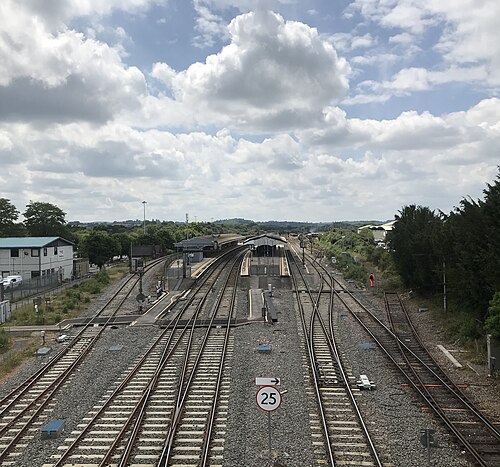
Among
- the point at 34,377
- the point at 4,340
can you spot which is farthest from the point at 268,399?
the point at 4,340

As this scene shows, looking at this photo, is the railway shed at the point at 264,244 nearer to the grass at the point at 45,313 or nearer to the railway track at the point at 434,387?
the grass at the point at 45,313

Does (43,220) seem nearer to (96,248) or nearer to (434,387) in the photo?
(96,248)

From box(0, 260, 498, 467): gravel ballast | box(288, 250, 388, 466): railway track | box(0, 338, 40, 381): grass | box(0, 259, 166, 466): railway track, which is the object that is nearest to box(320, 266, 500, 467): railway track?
box(0, 260, 498, 467): gravel ballast

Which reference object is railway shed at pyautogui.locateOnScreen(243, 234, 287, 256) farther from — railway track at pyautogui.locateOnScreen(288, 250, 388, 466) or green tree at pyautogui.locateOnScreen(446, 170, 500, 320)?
green tree at pyautogui.locateOnScreen(446, 170, 500, 320)

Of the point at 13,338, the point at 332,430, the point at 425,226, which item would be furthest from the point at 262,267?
the point at 332,430

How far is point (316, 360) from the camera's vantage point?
62.5ft

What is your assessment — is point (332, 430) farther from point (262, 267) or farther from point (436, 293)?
point (262, 267)

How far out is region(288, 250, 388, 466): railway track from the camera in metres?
11.1

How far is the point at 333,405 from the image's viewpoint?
1428cm

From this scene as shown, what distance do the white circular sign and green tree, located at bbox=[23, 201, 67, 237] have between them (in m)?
77.5

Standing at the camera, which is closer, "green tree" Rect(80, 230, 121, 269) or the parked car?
the parked car

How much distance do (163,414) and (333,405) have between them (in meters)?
4.75

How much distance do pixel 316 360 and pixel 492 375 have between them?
6012 millimetres

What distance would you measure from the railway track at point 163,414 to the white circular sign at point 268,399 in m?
1.62
